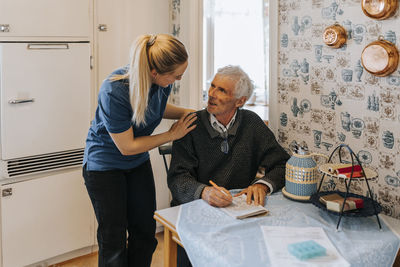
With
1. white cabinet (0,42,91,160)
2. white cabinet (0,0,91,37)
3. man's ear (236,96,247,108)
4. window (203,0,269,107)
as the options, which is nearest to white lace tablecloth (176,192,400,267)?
man's ear (236,96,247,108)

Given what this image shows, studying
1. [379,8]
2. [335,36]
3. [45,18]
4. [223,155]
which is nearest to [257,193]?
[223,155]

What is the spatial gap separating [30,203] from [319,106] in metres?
1.63

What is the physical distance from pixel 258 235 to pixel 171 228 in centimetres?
33

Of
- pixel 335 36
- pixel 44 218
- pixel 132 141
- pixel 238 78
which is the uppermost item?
pixel 335 36

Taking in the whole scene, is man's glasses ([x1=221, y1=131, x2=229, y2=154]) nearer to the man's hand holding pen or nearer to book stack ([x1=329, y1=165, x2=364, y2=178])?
the man's hand holding pen

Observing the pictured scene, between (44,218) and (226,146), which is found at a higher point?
(226,146)

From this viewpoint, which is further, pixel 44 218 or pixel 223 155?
pixel 44 218

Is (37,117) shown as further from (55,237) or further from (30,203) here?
(55,237)

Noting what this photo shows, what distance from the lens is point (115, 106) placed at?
1801mm

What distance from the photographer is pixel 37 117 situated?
8.05 feet

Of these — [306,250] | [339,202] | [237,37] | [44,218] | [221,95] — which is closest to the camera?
[306,250]

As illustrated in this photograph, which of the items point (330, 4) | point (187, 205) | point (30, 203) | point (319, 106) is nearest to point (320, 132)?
point (319, 106)

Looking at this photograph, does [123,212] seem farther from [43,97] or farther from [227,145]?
[43,97]

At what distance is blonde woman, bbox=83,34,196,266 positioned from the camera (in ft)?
5.82
